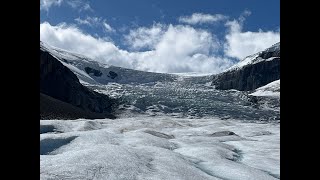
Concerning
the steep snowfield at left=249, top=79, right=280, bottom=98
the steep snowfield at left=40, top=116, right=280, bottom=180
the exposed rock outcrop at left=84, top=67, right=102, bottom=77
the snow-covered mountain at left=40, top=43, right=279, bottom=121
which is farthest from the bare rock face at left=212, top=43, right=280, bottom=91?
the steep snowfield at left=40, top=116, right=280, bottom=180

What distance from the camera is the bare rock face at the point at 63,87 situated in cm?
8044

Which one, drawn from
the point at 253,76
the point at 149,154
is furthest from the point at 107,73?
the point at 149,154

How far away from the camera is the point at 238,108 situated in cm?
9475

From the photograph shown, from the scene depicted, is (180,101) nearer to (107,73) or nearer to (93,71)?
(93,71)

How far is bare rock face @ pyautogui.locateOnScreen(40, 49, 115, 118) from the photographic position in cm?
8044

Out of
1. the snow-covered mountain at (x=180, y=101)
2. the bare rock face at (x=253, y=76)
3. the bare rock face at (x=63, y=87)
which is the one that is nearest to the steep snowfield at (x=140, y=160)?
the bare rock face at (x=63, y=87)

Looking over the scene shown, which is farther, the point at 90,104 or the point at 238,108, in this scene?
the point at 238,108

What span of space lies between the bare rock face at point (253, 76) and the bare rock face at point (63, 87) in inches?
3255

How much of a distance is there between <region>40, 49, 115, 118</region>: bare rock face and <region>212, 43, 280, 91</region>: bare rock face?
271 ft

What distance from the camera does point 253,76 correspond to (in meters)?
160
